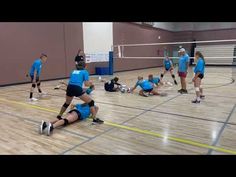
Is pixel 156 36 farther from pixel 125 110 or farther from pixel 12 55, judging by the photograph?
pixel 125 110

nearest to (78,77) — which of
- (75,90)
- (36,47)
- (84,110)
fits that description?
(75,90)

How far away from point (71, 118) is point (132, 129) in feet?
4.21

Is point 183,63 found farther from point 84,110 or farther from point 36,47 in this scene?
point 36,47

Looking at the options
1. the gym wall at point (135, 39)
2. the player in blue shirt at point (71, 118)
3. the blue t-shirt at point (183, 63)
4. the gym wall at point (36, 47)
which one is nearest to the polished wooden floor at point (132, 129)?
the player in blue shirt at point (71, 118)

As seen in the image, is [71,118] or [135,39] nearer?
[71,118]

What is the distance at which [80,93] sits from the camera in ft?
13.4

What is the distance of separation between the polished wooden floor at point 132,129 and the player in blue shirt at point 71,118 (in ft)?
0.40

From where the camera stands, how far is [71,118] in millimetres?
4312

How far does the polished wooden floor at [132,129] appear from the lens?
10.6 ft

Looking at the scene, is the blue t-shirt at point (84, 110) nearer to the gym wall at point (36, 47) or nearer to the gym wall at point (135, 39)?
the gym wall at point (36, 47)

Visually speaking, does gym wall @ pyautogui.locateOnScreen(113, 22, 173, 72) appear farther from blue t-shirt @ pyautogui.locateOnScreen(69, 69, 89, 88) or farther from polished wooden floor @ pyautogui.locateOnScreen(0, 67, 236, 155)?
blue t-shirt @ pyautogui.locateOnScreen(69, 69, 89, 88)
